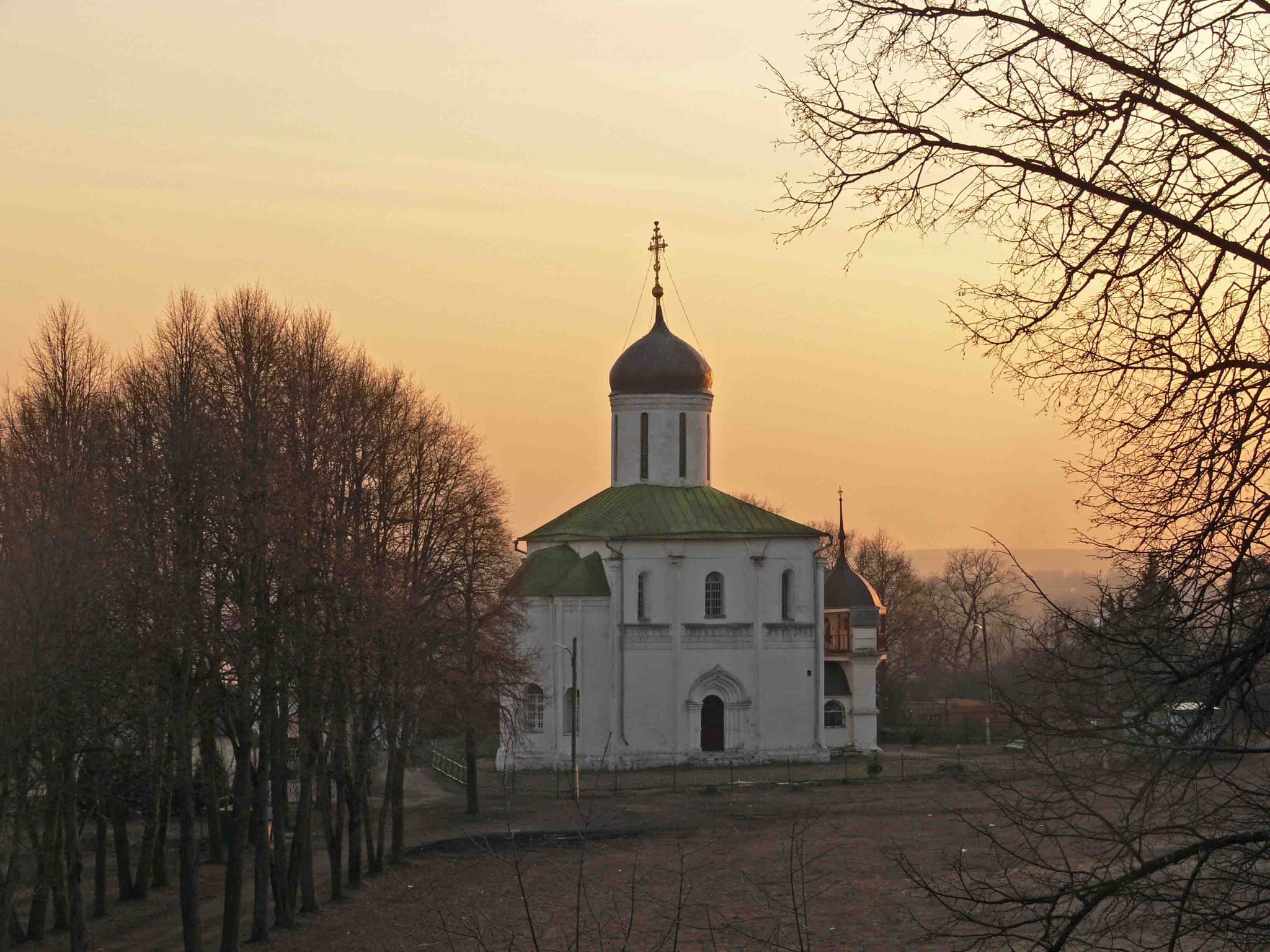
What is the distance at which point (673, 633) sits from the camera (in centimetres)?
5347

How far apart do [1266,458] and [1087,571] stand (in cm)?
121

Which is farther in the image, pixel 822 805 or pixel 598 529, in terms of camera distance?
pixel 598 529

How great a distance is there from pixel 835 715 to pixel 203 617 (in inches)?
1522

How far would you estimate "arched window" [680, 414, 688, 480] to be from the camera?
190 feet

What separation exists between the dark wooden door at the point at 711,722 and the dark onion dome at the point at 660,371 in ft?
38.3

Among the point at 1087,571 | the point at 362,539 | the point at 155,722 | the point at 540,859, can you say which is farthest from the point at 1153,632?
the point at 540,859

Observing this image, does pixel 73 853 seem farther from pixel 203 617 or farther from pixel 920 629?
pixel 920 629

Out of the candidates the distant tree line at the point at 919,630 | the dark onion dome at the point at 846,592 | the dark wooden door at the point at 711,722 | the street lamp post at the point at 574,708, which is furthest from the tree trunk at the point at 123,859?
the distant tree line at the point at 919,630

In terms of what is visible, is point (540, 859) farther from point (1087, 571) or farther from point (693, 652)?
point (1087, 571)

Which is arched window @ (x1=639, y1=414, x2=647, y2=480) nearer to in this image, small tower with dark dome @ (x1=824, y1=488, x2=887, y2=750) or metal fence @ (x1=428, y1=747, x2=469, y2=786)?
small tower with dark dome @ (x1=824, y1=488, x2=887, y2=750)

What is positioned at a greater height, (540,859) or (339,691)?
(339,691)

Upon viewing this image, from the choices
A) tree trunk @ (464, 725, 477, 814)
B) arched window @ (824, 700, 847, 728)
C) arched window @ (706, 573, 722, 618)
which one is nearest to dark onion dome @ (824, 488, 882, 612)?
arched window @ (824, 700, 847, 728)

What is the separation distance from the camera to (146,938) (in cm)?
2627

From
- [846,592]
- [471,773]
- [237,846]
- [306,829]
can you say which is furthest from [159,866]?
[846,592]
